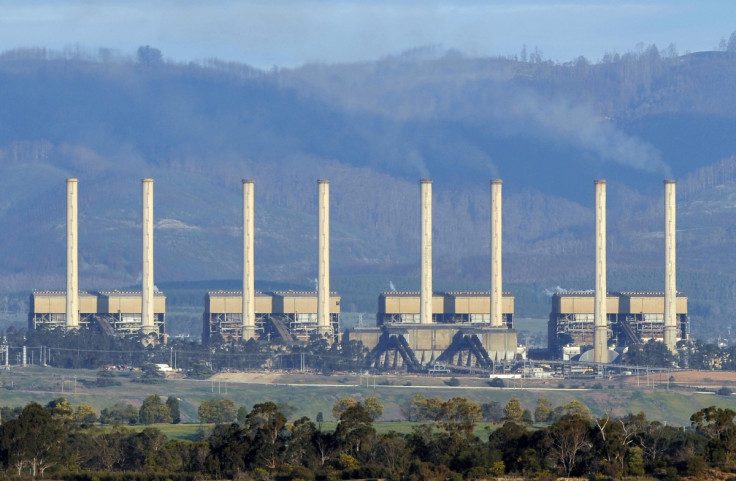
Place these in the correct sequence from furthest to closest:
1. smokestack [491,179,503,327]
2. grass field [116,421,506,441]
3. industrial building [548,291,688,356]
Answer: industrial building [548,291,688,356] < smokestack [491,179,503,327] < grass field [116,421,506,441]

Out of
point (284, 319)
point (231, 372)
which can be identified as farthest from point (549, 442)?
point (284, 319)

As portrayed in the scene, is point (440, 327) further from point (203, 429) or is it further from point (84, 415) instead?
point (203, 429)

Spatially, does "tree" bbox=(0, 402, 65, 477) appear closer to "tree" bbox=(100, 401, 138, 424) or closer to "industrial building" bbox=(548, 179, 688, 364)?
"tree" bbox=(100, 401, 138, 424)

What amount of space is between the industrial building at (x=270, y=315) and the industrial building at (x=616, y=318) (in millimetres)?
23235

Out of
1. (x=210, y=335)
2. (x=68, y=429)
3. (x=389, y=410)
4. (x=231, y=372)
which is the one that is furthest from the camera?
(x=210, y=335)

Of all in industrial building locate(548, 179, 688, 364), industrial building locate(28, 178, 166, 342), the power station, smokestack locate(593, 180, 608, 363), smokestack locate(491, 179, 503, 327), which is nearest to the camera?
smokestack locate(593, 180, 608, 363)

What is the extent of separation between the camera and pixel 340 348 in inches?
6555

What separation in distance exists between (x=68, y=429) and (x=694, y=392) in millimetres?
79399

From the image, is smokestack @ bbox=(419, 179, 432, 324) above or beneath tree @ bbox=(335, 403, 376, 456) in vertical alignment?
above

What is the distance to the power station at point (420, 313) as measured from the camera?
16688 centimetres

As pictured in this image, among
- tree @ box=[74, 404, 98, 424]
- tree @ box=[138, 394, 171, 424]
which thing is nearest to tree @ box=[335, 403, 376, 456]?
tree @ box=[138, 394, 171, 424]

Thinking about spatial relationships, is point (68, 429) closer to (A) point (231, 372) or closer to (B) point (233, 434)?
(B) point (233, 434)

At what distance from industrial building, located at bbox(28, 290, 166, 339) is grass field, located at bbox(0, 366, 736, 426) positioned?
16306 mm

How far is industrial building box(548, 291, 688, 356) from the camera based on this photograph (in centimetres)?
16950
